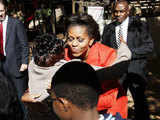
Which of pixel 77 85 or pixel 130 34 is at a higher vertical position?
pixel 77 85

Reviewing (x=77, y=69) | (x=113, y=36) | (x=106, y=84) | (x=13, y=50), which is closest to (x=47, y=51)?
(x=106, y=84)

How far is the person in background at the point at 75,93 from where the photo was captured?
1592mm

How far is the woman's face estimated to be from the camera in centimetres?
248

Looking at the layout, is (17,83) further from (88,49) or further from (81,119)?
(81,119)

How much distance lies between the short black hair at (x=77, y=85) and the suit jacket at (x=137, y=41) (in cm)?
194

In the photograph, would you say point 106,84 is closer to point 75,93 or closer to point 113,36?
point 75,93

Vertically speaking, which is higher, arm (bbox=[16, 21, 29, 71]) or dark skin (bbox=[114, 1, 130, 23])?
dark skin (bbox=[114, 1, 130, 23])

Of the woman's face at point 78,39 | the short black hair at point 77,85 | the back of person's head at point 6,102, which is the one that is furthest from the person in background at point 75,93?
the back of person's head at point 6,102

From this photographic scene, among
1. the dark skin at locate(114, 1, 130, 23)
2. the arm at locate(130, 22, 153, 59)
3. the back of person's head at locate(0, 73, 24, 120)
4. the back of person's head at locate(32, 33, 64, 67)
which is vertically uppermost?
the dark skin at locate(114, 1, 130, 23)

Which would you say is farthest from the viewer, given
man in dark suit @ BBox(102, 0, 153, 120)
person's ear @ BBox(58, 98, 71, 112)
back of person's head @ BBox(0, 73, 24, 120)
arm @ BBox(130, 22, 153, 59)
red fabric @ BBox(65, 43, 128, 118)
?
man in dark suit @ BBox(102, 0, 153, 120)

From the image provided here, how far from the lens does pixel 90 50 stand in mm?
2609

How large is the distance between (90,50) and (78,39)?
19 cm

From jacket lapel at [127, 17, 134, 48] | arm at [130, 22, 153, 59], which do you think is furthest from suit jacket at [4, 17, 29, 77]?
arm at [130, 22, 153, 59]

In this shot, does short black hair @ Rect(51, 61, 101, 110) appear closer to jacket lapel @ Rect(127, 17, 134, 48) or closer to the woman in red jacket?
the woman in red jacket
